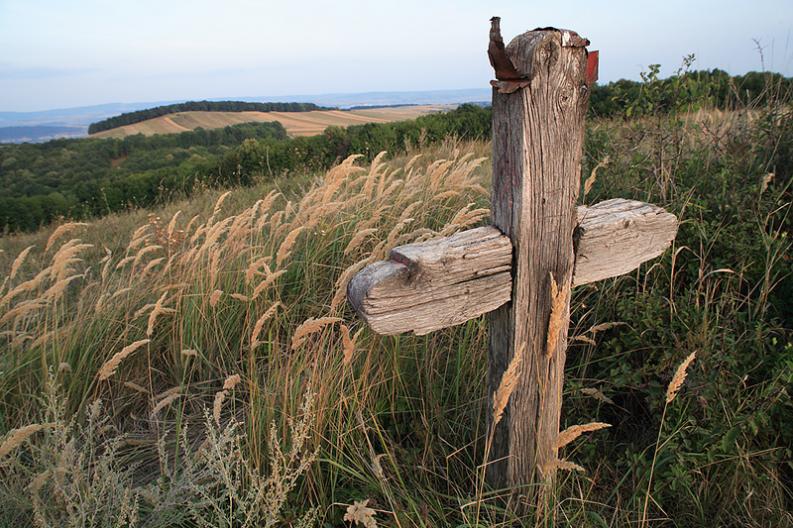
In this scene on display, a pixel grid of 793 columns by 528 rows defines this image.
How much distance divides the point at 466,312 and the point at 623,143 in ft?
10.3

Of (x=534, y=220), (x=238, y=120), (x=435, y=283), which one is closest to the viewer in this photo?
(x=435, y=283)

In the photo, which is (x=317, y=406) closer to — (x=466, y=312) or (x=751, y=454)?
(x=466, y=312)

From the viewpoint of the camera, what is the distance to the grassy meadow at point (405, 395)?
6.27ft

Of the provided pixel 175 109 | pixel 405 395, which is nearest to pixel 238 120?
pixel 175 109

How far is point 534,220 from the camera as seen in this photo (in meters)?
1.67

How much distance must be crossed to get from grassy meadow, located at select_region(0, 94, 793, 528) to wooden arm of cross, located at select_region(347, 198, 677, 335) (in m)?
0.36

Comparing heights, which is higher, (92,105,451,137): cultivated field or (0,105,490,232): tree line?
(92,105,451,137): cultivated field

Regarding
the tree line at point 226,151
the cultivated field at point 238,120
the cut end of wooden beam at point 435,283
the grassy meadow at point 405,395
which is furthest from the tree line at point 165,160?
the cut end of wooden beam at point 435,283

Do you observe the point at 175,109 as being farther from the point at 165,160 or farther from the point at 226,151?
the point at 226,151

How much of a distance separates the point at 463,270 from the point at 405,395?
3.66 ft

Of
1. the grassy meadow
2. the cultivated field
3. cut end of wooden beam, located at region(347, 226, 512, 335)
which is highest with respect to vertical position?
the cultivated field

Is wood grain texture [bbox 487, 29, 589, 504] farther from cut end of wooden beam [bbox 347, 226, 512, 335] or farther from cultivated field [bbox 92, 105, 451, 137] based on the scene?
cultivated field [bbox 92, 105, 451, 137]

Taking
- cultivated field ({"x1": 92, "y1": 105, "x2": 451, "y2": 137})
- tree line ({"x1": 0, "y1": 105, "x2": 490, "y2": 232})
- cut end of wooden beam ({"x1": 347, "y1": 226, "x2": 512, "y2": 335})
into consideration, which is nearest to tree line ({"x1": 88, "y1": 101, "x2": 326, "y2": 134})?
cultivated field ({"x1": 92, "y1": 105, "x2": 451, "y2": 137})

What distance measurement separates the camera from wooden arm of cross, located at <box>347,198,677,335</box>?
1.50 m
